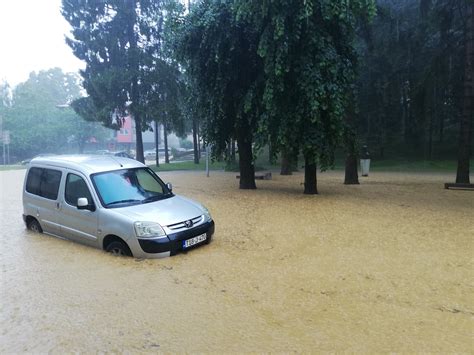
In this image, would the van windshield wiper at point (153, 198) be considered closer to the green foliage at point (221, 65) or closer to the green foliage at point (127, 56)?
the green foliage at point (221, 65)

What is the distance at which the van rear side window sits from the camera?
7.62 meters

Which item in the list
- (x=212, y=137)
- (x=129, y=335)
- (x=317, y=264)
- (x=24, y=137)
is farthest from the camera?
(x=24, y=137)

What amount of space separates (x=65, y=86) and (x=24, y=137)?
45.5 meters

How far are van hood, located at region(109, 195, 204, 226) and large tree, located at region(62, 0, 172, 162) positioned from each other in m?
24.0

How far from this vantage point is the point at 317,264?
618 centimetres

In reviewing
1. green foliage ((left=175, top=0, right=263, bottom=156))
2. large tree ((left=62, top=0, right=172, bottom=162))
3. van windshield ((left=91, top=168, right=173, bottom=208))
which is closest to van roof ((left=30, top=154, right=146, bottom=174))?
van windshield ((left=91, top=168, right=173, bottom=208))

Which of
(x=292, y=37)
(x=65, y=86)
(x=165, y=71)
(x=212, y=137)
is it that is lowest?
(x=212, y=137)

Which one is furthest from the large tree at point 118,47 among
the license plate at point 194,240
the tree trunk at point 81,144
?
the tree trunk at point 81,144

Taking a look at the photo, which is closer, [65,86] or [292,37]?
[292,37]

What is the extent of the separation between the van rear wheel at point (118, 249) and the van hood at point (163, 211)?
49 cm

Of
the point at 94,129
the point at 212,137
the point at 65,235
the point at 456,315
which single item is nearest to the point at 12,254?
the point at 65,235

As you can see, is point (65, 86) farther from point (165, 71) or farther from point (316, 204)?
point (316, 204)

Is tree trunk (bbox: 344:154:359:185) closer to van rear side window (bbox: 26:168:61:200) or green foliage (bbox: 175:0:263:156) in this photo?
green foliage (bbox: 175:0:263:156)

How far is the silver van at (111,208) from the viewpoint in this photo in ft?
20.8
